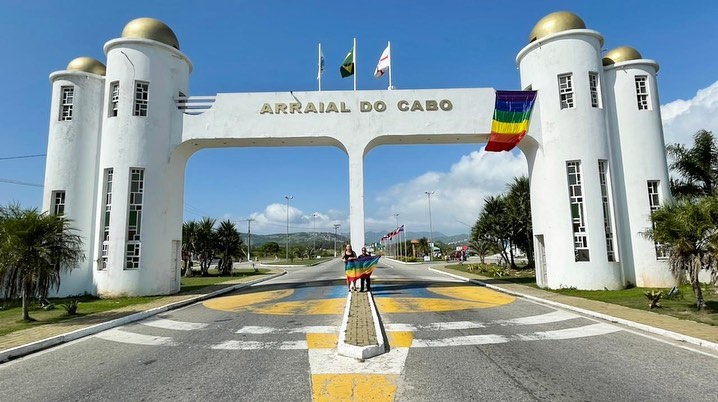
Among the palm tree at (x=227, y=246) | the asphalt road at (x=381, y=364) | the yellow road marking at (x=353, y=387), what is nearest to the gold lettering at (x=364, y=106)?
the asphalt road at (x=381, y=364)

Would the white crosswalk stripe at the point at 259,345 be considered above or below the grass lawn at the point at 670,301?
below

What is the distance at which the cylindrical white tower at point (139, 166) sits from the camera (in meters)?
17.2

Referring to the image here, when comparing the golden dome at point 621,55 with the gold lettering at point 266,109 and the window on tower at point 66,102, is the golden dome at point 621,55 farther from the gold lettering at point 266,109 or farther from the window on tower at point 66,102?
the window on tower at point 66,102

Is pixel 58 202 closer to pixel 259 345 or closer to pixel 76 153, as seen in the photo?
pixel 76 153

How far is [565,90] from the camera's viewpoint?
1798 centimetres

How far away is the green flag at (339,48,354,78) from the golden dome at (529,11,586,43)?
8346mm

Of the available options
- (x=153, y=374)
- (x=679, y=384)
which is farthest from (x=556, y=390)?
(x=153, y=374)

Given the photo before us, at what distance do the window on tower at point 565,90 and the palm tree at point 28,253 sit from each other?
61.8 ft

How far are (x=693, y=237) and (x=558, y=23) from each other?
36.9ft

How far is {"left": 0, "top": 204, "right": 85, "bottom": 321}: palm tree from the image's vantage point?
11.3m

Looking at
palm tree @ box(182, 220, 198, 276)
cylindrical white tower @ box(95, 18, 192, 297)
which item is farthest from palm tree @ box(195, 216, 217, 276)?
cylindrical white tower @ box(95, 18, 192, 297)

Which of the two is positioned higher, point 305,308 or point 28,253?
point 28,253

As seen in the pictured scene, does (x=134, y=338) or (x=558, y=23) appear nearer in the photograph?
(x=134, y=338)

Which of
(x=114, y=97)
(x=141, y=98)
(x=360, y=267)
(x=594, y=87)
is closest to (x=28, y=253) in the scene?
(x=141, y=98)
